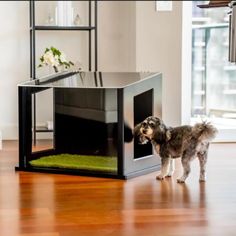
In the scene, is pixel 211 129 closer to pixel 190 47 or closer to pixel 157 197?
pixel 157 197

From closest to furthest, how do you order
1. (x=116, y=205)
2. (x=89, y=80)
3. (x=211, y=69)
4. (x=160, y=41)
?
(x=116, y=205)
(x=89, y=80)
(x=160, y=41)
(x=211, y=69)

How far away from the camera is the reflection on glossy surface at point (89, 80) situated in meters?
4.25

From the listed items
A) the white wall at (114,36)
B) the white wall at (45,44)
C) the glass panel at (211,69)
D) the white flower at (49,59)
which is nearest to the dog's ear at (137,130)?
the white flower at (49,59)

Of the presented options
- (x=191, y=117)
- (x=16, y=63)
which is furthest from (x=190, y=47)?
(x=16, y=63)

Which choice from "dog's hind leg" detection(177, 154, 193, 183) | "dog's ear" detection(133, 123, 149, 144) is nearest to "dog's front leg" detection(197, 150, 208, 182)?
"dog's hind leg" detection(177, 154, 193, 183)

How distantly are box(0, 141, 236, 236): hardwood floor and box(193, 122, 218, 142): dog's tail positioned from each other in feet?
0.97

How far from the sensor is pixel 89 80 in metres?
4.45

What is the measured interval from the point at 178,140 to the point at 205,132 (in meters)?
0.20

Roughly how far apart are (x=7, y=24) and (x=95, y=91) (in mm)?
1828

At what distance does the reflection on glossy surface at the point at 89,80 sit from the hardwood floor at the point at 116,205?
64 centimetres

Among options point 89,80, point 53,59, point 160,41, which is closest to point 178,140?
point 89,80

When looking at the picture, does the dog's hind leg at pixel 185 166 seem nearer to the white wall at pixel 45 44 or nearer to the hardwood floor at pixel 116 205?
the hardwood floor at pixel 116 205

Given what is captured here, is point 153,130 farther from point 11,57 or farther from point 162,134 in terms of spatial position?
point 11,57

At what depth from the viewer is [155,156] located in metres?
4.53
